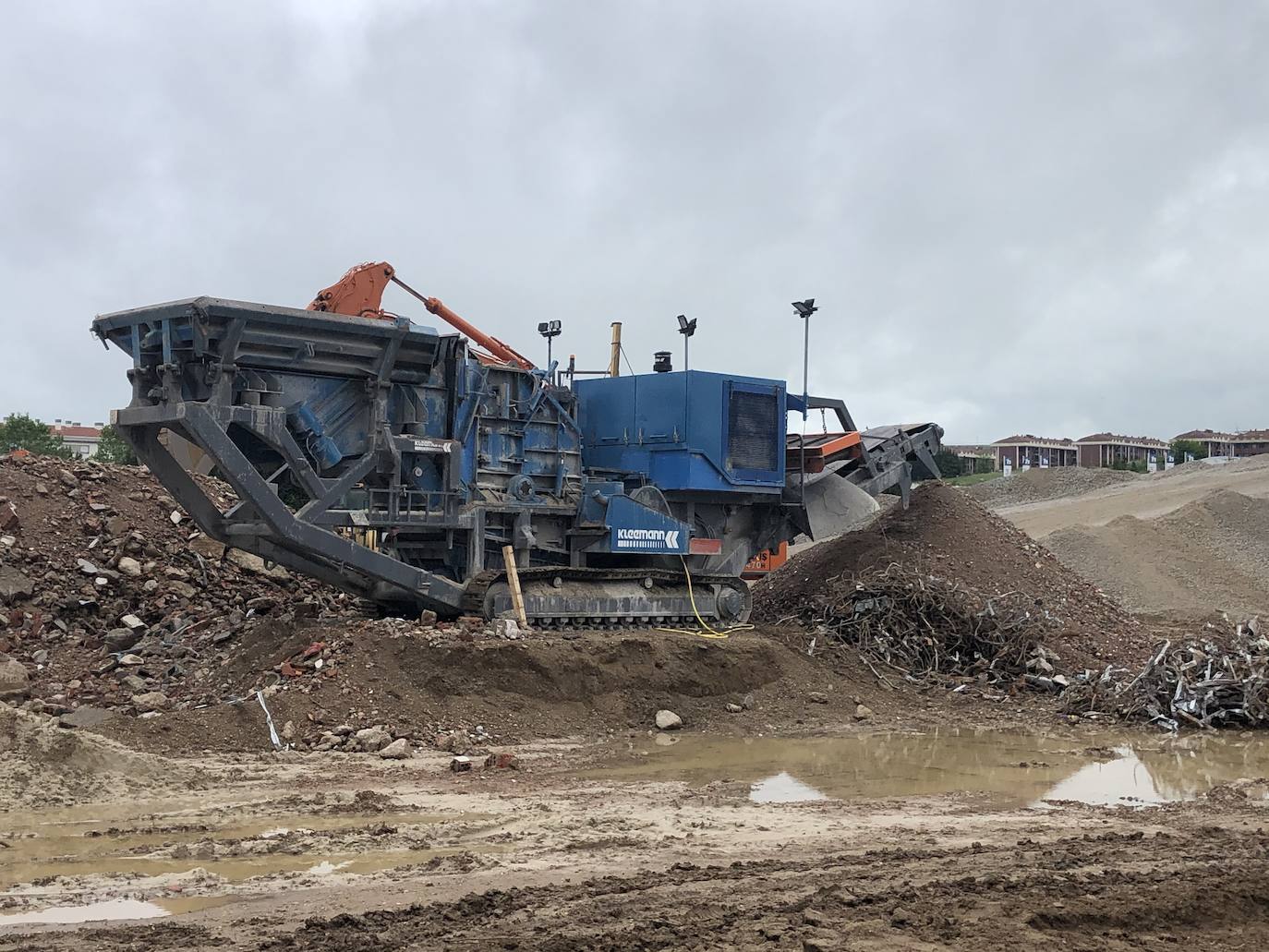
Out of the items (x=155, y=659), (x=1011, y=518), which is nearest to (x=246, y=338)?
(x=155, y=659)

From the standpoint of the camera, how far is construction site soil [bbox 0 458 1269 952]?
571cm

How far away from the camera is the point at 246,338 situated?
11.8 metres

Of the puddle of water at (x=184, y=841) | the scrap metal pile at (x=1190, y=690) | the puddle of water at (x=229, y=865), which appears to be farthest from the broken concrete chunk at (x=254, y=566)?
the scrap metal pile at (x=1190, y=690)

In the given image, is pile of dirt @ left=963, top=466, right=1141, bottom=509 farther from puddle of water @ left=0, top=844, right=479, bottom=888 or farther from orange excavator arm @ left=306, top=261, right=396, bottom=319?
puddle of water @ left=0, top=844, right=479, bottom=888

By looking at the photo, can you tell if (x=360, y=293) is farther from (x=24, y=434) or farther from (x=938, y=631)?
(x=24, y=434)

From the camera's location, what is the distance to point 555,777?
9.65 metres

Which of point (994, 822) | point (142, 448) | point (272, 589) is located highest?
point (142, 448)

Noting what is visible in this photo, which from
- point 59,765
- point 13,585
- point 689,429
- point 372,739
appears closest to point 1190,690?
point 689,429

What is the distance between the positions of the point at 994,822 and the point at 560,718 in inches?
176

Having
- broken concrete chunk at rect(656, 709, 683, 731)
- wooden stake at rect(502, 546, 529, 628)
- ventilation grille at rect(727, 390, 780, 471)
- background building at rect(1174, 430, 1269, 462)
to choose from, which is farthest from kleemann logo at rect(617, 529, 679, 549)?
background building at rect(1174, 430, 1269, 462)

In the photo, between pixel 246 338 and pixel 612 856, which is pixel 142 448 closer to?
pixel 246 338

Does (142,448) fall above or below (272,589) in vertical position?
above

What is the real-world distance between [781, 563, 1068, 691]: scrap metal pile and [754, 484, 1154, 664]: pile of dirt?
0.71ft

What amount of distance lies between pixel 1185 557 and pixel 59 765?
21.8 m
